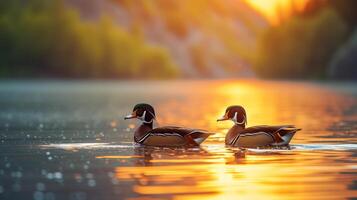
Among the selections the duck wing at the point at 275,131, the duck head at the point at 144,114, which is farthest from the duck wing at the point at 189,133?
the duck head at the point at 144,114

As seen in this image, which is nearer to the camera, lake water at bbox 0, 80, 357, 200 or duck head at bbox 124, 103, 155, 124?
lake water at bbox 0, 80, 357, 200

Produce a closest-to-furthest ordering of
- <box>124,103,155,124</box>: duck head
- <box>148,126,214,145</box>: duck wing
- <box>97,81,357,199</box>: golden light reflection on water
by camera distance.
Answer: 1. <box>97,81,357,199</box>: golden light reflection on water
2. <box>148,126,214,145</box>: duck wing
3. <box>124,103,155,124</box>: duck head

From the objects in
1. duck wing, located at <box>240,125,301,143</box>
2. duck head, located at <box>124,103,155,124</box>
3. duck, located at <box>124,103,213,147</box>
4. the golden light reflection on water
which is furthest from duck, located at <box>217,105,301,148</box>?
duck head, located at <box>124,103,155,124</box>

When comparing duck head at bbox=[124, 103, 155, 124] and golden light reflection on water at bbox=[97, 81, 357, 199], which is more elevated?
duck head at bbox=[124, 103, 155, 124]

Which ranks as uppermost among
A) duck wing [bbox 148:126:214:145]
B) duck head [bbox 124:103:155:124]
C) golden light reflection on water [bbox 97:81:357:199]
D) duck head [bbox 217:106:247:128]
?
duck head [bbox 124:103:155:124]

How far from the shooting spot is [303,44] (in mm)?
152250

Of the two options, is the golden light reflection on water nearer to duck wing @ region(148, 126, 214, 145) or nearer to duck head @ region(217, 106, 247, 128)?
duck wing @ region(148, 126, 214, 145)

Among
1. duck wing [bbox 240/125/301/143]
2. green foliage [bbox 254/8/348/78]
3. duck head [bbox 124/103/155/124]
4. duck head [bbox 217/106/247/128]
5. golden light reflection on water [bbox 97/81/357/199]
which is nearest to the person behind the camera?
golden light reflection on water [bbox 97/81/357/199]

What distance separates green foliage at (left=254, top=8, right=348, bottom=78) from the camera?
485 feet

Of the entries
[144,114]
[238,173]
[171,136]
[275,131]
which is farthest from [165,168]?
[144,114]

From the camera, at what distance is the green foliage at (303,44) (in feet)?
485

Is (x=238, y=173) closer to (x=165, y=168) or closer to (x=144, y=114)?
(x=165, y=168)

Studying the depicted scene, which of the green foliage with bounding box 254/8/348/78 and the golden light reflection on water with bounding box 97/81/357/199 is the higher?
the green foliage with bounding box 254/8/348/78

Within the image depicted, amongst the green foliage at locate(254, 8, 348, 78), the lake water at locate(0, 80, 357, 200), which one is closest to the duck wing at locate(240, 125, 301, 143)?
the lake water at locate(0, 80, 357, 200)
